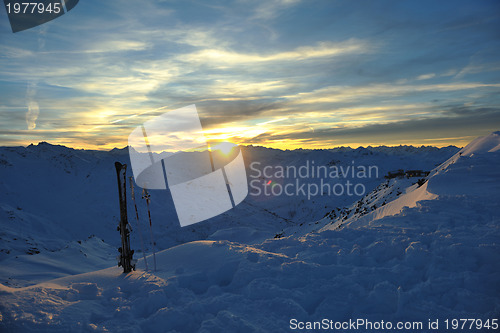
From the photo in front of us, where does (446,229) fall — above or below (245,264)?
above

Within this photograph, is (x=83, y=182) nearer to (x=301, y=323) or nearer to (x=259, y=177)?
(x=301, y=323)

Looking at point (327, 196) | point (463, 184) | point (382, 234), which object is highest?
point (463, 184)

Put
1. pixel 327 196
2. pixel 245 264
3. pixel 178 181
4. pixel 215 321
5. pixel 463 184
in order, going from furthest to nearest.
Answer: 1. pixel 327 196
2. pixel 178 181
3. pixel 463 184
4. pixel 245 264
5. pixel 215 321

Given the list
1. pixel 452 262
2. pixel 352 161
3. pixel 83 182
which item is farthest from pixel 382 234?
pixel 352 161

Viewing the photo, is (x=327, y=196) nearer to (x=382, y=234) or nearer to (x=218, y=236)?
(x=218, y=236)

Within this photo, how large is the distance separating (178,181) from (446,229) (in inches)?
2179

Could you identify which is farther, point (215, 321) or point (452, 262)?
point (452, 262)

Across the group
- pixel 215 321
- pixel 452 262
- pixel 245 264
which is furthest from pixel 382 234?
pixel 215 321

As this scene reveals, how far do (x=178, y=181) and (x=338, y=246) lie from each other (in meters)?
54.2

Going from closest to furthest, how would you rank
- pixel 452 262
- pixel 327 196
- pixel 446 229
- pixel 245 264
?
1. pixel 452 262
2. pixel 245 264
3. pixel 446 229
4. pixel 327 196

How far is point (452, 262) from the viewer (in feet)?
21.3

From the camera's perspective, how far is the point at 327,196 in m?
69.3

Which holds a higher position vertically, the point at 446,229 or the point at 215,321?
the point at 446,229

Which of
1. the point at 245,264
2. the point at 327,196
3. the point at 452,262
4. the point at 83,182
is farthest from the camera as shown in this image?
the point at 327,196
